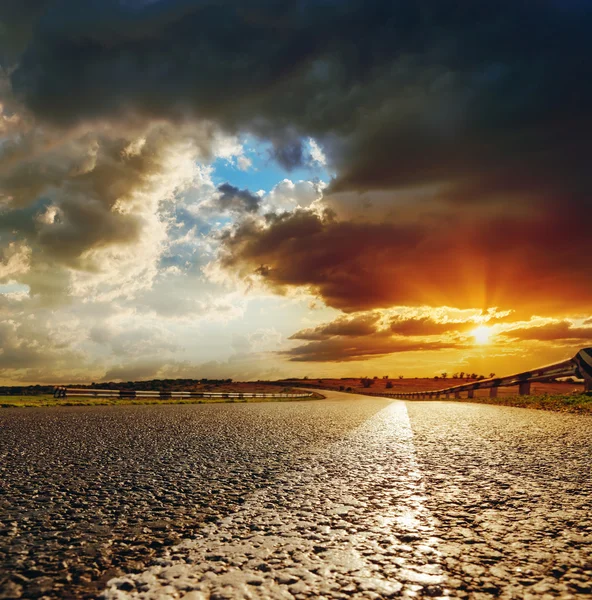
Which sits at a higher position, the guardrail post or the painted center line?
the guardrail post

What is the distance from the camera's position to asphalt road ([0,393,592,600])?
178 cm

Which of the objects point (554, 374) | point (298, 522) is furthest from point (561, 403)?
point (298, 522)

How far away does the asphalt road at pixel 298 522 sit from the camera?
1780mm

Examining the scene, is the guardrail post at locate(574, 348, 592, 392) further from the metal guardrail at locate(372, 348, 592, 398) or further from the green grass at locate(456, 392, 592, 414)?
the green grass at locate(456, 392, 592, 414)

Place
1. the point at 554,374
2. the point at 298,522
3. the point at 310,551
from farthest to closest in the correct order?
the point at 554,374
the point at 298,522
the point at 310,551

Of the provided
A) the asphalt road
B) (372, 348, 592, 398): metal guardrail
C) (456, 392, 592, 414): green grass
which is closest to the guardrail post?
(372, 348, 592, 398): metal guardrail

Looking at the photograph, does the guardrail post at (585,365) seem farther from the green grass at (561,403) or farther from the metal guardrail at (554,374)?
the green grass at (561,403)

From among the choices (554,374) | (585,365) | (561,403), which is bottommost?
(561,403)

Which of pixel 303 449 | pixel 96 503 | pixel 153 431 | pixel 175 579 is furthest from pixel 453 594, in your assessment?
pixel 153 431

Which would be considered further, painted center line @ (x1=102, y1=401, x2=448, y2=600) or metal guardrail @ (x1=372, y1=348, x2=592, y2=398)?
metal guardrail @ (x1=372, y1=348, x2=592, y2=398)

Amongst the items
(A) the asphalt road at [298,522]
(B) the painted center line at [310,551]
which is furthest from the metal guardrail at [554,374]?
(B) the painted center line at [310,551]

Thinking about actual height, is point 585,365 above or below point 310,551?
above

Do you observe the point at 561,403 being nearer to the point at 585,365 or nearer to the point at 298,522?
the point at 585,365

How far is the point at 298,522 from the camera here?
2.53 m
